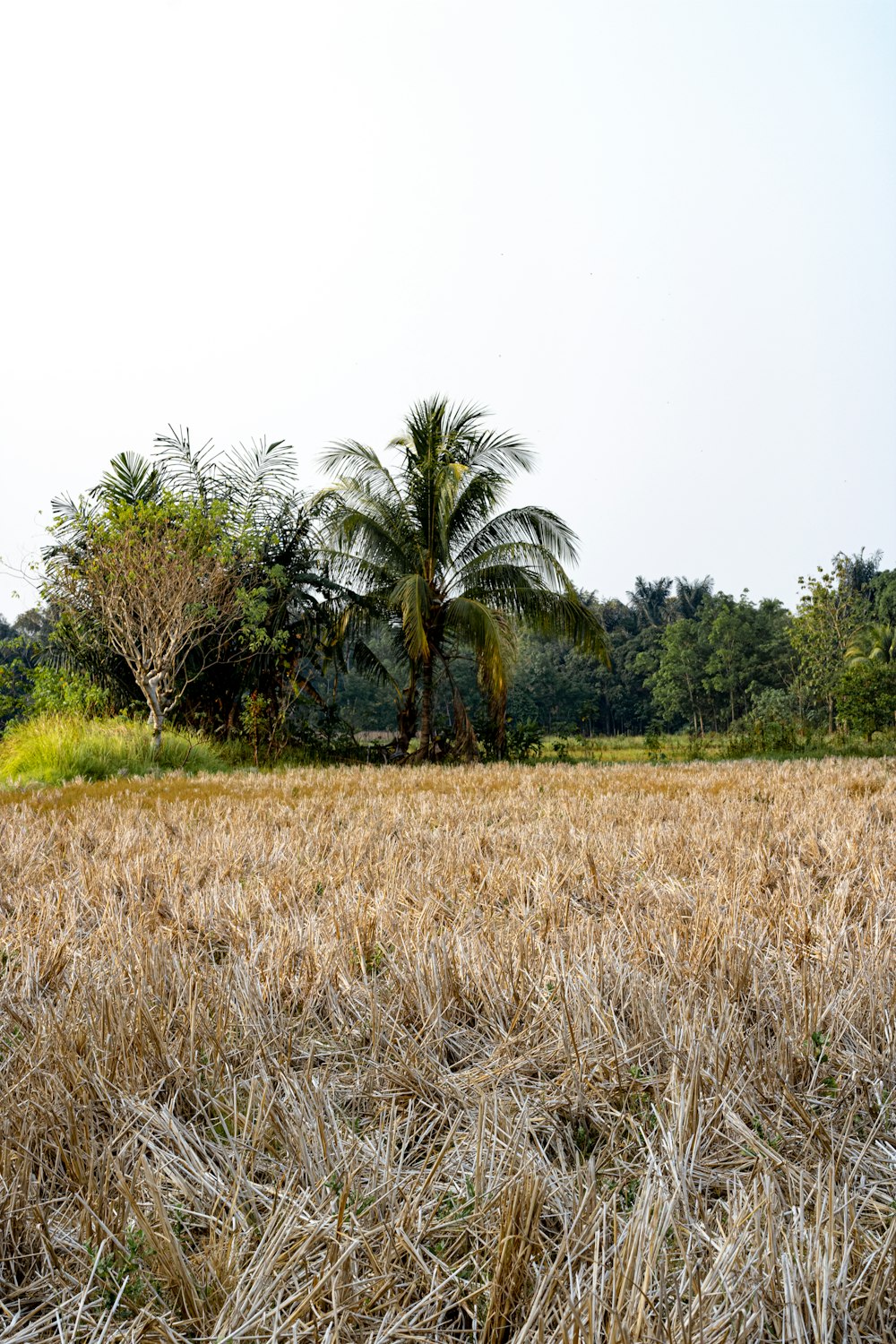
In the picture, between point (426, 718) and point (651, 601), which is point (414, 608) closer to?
point (426, 718)

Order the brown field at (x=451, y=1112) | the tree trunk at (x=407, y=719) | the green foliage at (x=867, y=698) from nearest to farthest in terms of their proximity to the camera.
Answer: the brown field at (x=451, y=1112) < the tree trunk at (x=407, y=719) < the green foliage at (x=867, y=698)

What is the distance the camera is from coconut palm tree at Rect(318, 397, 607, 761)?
51.3ft

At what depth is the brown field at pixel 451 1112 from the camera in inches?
28.9

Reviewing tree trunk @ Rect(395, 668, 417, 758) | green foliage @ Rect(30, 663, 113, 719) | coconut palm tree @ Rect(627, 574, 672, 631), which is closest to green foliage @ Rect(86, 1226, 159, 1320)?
green foliage @ Rect(30, 663, 113, 719)

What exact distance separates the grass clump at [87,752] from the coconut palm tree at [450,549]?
5.04 m

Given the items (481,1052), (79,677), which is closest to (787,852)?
(481,1052)

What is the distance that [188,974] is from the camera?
5.12 ft

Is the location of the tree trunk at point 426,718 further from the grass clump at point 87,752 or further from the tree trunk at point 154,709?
the tree trunk at point 154,709

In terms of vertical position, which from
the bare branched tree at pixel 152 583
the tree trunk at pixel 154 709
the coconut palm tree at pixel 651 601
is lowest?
the tree trunk at pixel 154 709

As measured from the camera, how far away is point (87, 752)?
9.86m

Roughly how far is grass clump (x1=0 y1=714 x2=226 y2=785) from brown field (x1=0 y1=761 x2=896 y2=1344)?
7.43 meters

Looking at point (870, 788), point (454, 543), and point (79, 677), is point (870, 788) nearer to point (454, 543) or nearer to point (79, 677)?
point (454, 543)

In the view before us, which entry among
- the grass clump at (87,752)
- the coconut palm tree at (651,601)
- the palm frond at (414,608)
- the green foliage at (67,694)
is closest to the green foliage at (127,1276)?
the grass clump at (87,752)

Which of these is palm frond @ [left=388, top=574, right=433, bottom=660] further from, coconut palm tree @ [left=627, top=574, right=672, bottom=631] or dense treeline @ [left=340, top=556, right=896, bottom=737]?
coconut palm tree @ [left=627, top=574, right=672, bottom=631]
